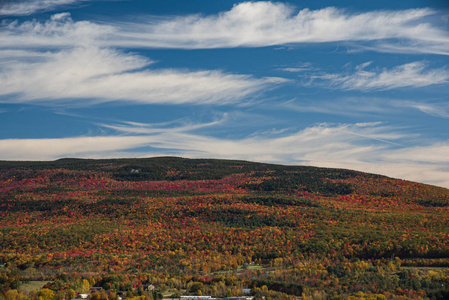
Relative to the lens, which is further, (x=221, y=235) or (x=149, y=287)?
(x=221, y=235)

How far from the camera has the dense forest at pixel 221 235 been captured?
39.3 meters

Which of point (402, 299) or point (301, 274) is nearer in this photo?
point (402, 299)

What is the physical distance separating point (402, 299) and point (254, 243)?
39.7 m

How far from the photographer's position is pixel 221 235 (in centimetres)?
7850

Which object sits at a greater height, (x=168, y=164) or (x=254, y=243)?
(x=168, y=164)

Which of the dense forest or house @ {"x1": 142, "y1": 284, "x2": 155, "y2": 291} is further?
the dense forest

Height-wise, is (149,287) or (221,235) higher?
(149,287)

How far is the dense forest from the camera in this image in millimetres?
39262

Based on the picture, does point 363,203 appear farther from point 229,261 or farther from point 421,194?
point 229,261

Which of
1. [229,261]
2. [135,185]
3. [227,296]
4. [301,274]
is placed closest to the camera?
[227,296]

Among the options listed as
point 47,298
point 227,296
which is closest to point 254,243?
point 227,296

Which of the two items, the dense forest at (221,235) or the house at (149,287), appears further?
the dense forest at (221,235)

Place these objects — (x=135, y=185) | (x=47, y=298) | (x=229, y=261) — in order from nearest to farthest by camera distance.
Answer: (x=47, y=298), (x=229, y=261), (x=135, y=185)

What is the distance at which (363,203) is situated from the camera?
384 ft
